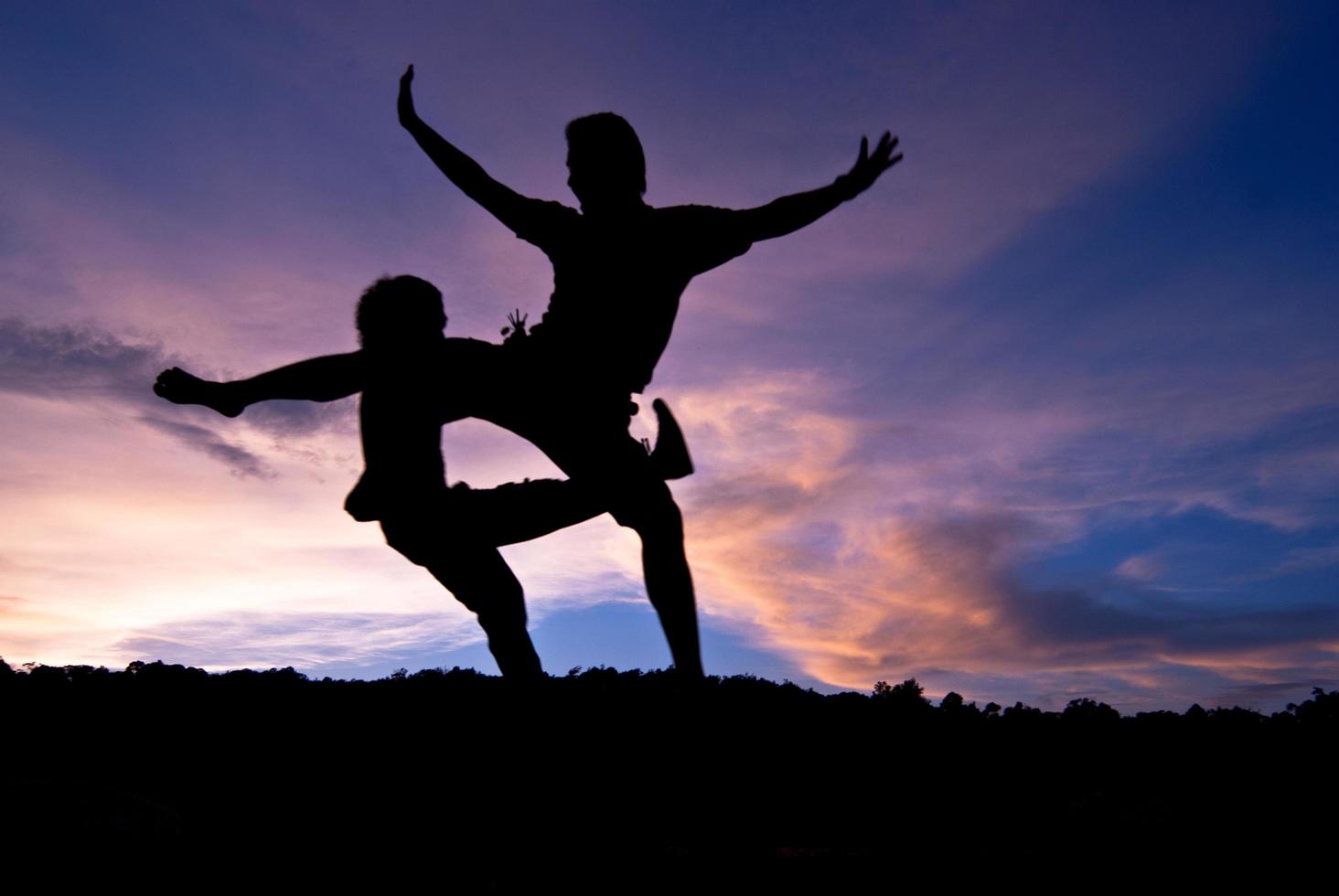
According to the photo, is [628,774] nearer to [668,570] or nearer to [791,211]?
[668,570]

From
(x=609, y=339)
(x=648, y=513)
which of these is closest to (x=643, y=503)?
(x=648, y=513)

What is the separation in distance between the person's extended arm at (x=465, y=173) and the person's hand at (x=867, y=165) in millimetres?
1810

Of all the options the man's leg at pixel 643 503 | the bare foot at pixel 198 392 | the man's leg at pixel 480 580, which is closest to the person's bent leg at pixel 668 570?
the man's leg at pixel 643 503

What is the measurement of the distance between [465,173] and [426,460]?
162 cm

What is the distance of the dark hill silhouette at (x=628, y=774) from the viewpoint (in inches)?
136

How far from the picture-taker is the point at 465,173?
4.73 m

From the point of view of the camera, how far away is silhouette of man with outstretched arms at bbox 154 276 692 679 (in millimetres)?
4449

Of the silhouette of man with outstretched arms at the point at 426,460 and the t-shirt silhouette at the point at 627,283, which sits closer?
the silhouette of man with outstretched arms at the point at 426,460

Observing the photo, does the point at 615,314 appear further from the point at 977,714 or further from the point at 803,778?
the point at 977,714

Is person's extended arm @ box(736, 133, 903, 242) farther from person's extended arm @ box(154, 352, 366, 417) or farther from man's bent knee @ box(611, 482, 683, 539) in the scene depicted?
person's extended arm @ box(154, 352, 366, 417)

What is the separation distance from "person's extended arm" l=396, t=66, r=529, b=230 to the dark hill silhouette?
2723 mm

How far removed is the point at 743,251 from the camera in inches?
183

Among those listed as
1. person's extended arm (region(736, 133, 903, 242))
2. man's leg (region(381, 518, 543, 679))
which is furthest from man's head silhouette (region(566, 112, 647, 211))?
man's leg (region(381, 518, 543, 679))

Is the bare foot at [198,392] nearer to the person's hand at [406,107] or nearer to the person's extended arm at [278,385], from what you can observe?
the person's extended arm at [278,385]
